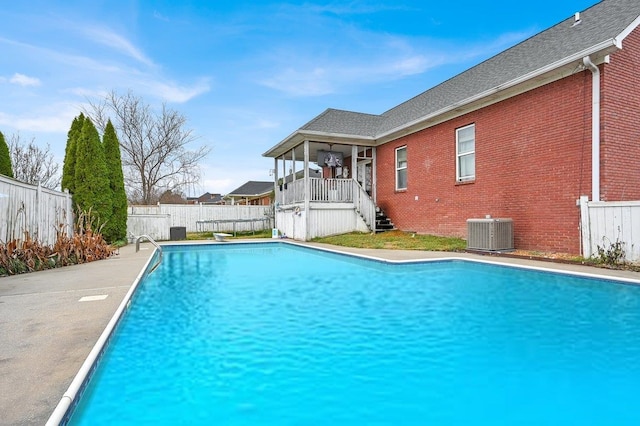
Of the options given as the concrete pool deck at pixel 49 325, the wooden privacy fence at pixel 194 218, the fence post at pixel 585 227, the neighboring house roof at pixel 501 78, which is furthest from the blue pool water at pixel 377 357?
the wooden privacy fence at pixel 194 218

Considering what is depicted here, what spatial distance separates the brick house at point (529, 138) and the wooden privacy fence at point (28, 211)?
25.0 ft

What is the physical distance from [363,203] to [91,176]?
31.7 ft

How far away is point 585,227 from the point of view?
7.73 m

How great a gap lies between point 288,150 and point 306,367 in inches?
550

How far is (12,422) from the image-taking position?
198 centimetres

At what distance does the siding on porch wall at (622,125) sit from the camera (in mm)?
7680

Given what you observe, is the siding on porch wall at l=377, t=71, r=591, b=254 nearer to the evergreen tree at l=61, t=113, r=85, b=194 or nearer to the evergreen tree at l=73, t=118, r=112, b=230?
the evergreen tree at l=73, t=118, r=112, b=230

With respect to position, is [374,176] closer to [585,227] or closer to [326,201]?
[326,201]

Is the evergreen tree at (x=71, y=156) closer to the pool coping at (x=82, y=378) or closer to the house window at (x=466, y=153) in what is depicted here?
the pool coping at (x=82, y=378)

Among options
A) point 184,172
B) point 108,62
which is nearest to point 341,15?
point 108,62

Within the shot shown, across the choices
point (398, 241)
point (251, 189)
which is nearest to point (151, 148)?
point (251, 189)

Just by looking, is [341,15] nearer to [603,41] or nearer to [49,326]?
[603,41]

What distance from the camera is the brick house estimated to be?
25.7ft

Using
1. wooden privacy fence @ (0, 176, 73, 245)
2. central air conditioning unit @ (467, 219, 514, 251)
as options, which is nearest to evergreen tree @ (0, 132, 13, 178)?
wooden privacy fence @ (0, 176, 73, 245)
